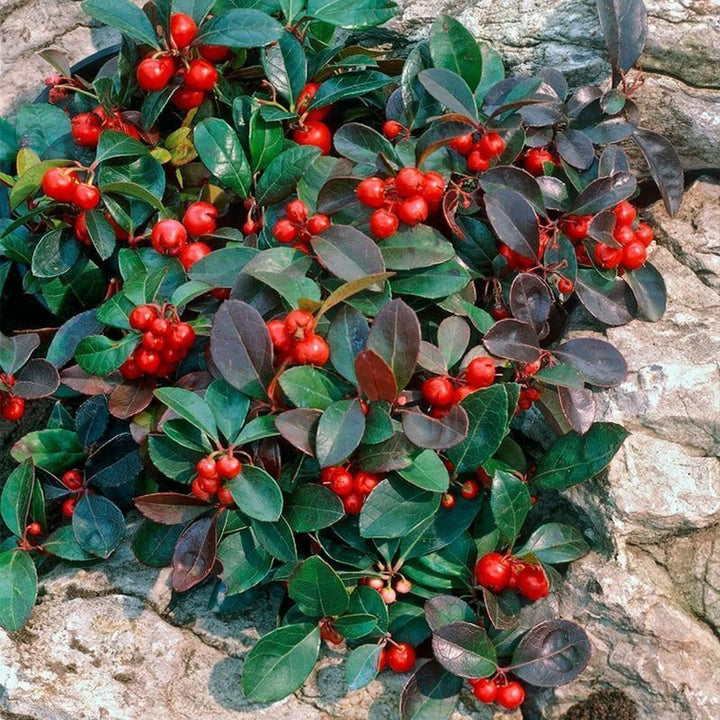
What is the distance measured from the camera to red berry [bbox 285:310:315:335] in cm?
184

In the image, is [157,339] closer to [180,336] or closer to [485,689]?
[180,336]

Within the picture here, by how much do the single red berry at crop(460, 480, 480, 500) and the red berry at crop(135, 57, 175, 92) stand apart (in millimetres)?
1215

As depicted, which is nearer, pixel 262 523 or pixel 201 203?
pixel 262 523

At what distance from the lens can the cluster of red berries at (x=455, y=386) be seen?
75.4 inches

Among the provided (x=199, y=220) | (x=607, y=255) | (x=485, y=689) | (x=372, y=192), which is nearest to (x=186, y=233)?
(x=199, y=220)

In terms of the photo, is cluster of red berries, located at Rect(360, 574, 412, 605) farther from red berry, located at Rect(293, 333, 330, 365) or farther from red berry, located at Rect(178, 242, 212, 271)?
red berry, located at Rect(178, 242, 212, 271)

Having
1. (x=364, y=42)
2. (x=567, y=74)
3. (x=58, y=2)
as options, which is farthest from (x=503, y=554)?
(x=58, y=2)

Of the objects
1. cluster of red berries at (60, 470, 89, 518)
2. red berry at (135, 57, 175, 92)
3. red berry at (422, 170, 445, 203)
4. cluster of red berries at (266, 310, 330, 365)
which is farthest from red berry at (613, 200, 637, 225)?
cluster of red berries at (60, 470, 89, 518)

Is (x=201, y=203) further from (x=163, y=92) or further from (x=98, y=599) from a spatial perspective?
(x=98, y=599)

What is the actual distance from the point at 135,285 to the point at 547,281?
95 cm

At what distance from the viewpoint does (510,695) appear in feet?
6.35

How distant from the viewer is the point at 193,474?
194cm

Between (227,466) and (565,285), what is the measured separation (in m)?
0.88

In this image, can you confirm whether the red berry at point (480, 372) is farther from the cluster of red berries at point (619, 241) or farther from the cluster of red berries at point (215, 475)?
the cluster of red berries at point (215, 475)
